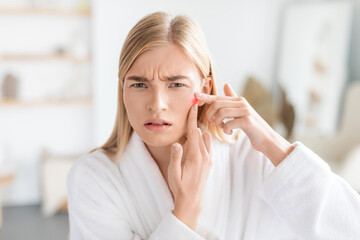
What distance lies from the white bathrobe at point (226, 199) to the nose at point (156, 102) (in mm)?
196

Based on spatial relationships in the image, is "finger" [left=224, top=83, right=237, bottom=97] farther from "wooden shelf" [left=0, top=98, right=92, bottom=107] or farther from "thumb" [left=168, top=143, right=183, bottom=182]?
"wooden shelf" [left=0, top=98, right=92, bottom=107]

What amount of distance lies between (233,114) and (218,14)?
3206mm

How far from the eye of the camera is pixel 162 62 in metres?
1.00

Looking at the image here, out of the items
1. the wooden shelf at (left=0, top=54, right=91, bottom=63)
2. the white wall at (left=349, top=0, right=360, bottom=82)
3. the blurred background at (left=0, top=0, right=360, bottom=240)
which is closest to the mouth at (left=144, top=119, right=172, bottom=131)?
the blurred background at (left=0, top=0, right=360, bottom=240)

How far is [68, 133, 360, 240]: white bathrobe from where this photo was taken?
102cm

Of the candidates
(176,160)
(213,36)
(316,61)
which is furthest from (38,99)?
(176,160)

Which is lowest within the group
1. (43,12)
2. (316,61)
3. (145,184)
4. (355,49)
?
(145,184)

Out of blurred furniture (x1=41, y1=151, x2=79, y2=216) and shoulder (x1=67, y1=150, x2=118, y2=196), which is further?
blurred furniture (x1=41, y1=151, x2=79, y2=216)

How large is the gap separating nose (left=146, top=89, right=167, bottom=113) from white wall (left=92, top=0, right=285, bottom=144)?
2.56 m

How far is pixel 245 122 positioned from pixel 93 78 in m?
3.00

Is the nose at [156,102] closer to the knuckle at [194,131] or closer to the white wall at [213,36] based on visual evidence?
the knuckle at [194,131]

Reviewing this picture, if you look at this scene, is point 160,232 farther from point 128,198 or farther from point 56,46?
point 56,46

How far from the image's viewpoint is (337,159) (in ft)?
11.2

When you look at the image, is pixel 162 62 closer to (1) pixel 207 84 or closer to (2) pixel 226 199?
(1) pixel 207 84
